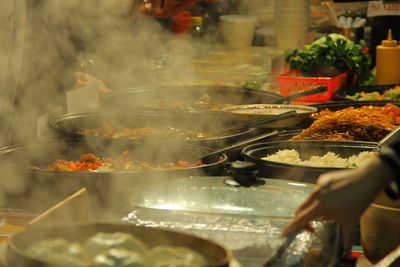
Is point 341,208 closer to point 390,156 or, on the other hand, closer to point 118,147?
point 390,156

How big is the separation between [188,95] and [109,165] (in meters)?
2.06

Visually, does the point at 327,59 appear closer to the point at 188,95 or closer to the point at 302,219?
the point at 188,95

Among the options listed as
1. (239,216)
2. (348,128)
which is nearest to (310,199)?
(239,216)

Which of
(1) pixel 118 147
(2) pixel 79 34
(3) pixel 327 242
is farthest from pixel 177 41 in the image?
(3) pixel 327 242

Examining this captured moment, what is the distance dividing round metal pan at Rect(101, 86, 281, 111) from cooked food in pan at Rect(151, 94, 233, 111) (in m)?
0.05

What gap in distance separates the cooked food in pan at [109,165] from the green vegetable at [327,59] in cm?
276

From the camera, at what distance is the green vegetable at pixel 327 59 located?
5109 millimetres

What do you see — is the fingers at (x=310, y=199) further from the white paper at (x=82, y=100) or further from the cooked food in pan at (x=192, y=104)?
the cooked food in pan at (x=192, y=104)

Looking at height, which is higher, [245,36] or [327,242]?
[245,36]

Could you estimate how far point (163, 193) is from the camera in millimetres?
1796

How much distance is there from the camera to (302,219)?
4.66 ft

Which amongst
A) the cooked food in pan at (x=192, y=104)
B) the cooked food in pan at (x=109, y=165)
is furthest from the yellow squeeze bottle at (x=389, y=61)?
the cooked food in pan at (x=109, y=165)

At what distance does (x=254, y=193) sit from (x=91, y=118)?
1739 millimetres

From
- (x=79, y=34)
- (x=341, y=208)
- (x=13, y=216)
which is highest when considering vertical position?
(x=79, y=34)
